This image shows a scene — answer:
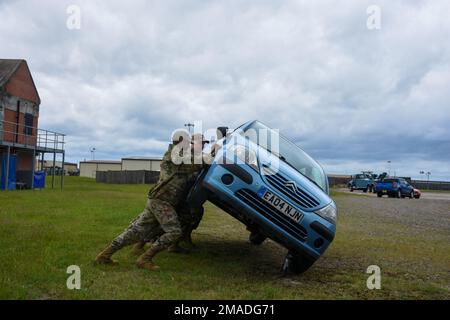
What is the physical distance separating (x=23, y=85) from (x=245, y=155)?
2869cm

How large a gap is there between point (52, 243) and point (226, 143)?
3.64 metres

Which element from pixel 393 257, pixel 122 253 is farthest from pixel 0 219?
pixel 393 257

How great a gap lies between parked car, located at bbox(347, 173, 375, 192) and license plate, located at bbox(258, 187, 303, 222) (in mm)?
47046

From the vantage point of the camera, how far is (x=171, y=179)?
6.02 meters

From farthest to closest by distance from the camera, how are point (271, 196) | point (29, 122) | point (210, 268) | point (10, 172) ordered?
point (29, 122), point (10, 172), point (210, 268), point (271, 196)

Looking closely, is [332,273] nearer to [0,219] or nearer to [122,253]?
Answer: [122,253]


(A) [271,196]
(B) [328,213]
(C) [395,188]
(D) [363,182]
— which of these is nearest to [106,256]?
(A) [271,196]

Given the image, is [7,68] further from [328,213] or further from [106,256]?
[328,213]

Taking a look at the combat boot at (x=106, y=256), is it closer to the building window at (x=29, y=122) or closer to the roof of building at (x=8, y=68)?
the roof of building at (x=8, y=68)

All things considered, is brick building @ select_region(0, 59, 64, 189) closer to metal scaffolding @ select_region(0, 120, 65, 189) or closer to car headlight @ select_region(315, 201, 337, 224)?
metal scaffolding @ select_region(0, 120, 65, 189)

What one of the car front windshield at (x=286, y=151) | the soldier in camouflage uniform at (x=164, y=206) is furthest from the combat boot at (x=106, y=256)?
the car front windshield at (x=286, y=151)

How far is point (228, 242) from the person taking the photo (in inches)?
369

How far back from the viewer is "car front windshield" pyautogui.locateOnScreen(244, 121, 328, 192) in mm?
6695

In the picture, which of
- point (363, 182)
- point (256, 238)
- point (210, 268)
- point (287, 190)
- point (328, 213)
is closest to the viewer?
point (287, 190)
